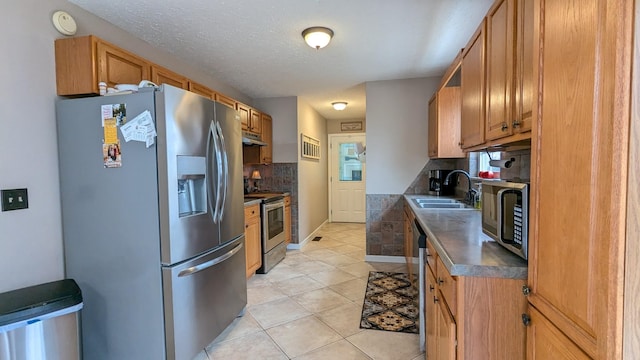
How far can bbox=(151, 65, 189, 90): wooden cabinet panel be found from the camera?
91.3 inches

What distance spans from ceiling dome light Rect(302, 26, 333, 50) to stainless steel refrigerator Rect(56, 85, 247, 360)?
1.12 metres

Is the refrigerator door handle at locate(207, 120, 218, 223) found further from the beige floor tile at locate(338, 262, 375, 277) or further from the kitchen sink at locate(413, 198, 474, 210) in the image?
the beige floor tile at locate(338, 262, 375, 277)

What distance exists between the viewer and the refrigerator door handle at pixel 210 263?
1.87 m

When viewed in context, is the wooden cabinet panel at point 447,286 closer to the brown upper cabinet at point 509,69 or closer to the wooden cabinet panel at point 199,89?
the brown upper cabinet at point 509,69

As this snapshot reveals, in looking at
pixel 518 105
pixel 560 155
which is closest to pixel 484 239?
pixel 518 105

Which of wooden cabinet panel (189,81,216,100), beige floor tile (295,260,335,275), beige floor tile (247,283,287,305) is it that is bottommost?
beige floor tile (247,283,287,305)

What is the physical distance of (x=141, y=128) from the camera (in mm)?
1746

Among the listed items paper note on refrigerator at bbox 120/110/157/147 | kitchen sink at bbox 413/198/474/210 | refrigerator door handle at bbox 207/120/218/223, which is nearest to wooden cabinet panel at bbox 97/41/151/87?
paper note on refrigerator at bbox 120/110/157/147

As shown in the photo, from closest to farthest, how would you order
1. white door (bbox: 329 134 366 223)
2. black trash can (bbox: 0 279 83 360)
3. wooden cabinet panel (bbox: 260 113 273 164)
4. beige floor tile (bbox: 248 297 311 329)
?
black trash can (bbox: 0 279 83 360), beige floor tile (bbox: 248 297 311 329), wooden cabinet panel (bbox: 260 113 273 164), white door (bbox: 329 134 366 223)

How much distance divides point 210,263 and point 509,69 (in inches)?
81.6

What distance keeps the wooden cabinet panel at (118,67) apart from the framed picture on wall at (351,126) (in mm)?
4920

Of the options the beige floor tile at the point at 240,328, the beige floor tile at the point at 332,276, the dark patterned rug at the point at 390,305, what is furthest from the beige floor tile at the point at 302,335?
the beige floor tile at the point at 332,276

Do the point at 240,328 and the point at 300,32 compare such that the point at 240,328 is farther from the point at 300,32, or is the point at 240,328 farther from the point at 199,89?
the point at 300,32

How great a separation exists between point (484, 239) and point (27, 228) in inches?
99.4
